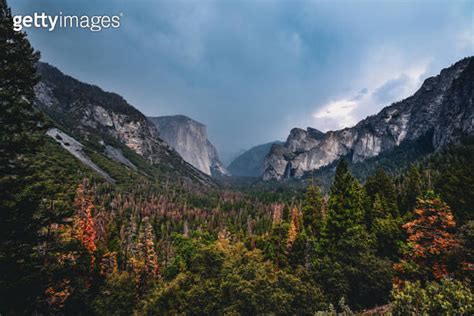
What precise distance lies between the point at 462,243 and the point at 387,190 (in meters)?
26.8

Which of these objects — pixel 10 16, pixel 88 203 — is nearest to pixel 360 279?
pixel 10 16

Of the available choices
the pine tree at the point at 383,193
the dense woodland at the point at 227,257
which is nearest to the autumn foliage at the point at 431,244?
the dense woodland at the point at 227,257

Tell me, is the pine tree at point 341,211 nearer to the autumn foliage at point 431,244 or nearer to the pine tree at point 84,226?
the autumn foliage at point 431,244

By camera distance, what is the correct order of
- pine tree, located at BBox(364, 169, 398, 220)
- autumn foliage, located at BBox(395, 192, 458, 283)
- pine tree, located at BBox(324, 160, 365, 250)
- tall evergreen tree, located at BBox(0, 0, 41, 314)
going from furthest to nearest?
pine tree, located at BBox(364, 169, 398, 220)
pine tree, located at BBox(324, 160, 365, 250)
autumn foliage, located at BBox(395, 192, 458, 283)
tall evergreen tree, located at BBox(0, 0, 41, 314)

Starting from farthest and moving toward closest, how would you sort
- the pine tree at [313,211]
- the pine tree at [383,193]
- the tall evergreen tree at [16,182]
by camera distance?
1. the pine tree at [313,211]
2. the pine tree at [383,193]
3. the tall evergreen tree at [16,182]

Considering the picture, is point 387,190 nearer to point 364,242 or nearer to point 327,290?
point 364,242

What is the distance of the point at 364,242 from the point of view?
25.5 m

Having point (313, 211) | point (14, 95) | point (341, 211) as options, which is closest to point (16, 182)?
point (14, 95)

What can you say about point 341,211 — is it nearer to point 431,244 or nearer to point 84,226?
point 431,244

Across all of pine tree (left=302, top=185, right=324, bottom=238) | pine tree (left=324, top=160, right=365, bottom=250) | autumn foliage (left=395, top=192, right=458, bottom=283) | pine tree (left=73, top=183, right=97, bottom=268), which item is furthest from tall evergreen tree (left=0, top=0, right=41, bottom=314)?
pine tree (left=302, top=185, right=324, bottom=238)

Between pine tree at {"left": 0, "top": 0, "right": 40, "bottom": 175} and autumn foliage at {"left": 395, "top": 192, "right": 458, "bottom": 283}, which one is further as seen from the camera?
autumn foliage at {"left": 395, "top": 192, "right": 458, "bottom": 283}

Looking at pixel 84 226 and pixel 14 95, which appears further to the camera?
pixel 84 226

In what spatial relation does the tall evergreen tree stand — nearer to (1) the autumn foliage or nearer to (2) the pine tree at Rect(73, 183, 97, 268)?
(2) the pine tree at Rect(73, 183, 97, 268)

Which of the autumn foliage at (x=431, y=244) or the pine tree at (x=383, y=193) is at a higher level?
the pine tree at (x=383, y=193)
